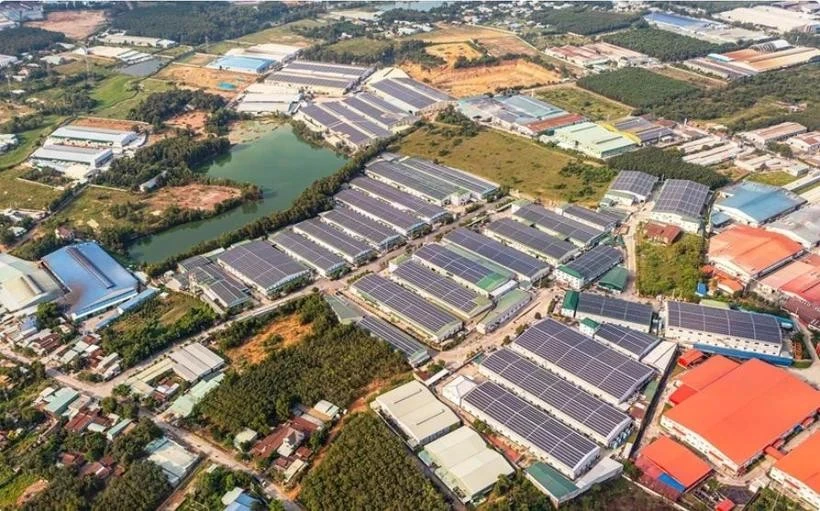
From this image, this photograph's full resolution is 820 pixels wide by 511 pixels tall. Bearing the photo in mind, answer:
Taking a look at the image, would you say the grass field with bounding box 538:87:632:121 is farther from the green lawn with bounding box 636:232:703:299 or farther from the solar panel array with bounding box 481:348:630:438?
the solar panel array with bounding box 481:348:630:438

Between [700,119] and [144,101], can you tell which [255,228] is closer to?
[144,101]

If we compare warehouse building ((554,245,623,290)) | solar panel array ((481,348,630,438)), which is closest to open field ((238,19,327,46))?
warehouse building ((554,245,623,290))

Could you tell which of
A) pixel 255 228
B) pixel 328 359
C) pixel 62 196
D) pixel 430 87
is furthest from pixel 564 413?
pixel 430 87

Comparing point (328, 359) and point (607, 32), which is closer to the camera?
point (328, 359)

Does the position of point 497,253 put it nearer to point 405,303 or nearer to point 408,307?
point 405,303

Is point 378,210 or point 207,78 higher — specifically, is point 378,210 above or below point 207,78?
above

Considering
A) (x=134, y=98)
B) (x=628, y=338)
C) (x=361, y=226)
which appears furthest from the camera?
(x=134, y=98)

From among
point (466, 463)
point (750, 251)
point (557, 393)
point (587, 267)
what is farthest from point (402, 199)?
point (466, 463)
